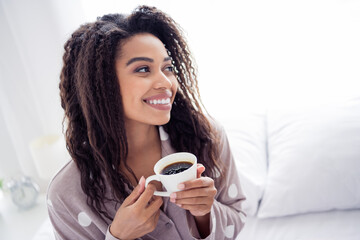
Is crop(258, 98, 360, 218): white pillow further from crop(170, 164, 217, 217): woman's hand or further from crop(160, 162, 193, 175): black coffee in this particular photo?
crop(160, 162, 193, 175): black coffee

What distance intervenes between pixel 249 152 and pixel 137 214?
82 cm

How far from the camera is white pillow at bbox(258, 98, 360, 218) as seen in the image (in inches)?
48.1

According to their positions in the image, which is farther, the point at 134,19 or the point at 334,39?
the point at 334,39

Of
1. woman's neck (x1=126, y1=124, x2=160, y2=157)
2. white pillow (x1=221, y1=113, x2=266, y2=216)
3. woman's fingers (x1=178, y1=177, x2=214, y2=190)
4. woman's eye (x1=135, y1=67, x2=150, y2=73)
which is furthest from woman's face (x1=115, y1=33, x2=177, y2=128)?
white pillow (x1=221, y1=113, x2=266, y2=216)

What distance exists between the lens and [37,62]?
2018mm

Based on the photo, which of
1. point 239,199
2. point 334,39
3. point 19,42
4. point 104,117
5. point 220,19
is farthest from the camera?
point 19,42

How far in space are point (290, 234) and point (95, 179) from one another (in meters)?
0.75

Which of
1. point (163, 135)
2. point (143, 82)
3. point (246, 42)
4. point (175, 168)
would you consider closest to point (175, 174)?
point (175, 168)

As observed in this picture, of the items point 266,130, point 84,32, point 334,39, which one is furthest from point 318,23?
point 84,32

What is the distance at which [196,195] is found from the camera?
749 mm

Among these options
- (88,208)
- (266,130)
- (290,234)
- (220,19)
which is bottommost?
(290,234)

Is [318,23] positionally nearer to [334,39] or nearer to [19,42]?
[334,39]

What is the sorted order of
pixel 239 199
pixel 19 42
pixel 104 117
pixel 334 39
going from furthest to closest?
pixel 19 42 < pixel 334 39 < pixel 239 199 < pixel 104 117

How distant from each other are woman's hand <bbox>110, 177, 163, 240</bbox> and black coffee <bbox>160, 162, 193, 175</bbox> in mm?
62
